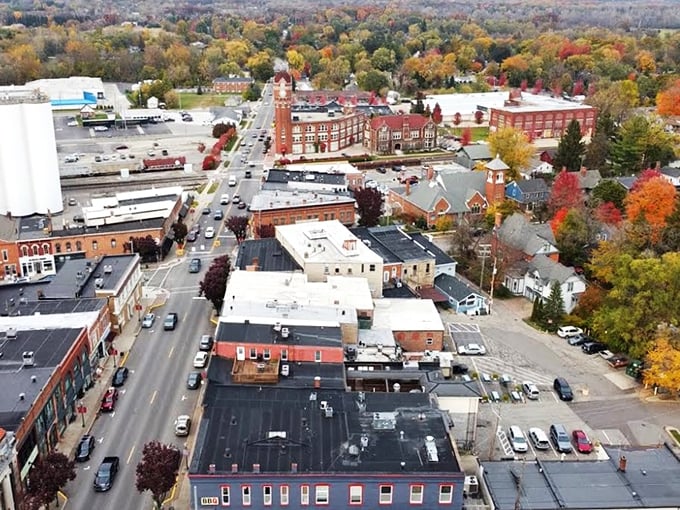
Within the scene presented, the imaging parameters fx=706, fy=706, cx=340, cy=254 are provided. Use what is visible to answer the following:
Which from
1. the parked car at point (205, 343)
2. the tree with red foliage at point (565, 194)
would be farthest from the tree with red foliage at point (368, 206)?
the parked car at point (205, 343)

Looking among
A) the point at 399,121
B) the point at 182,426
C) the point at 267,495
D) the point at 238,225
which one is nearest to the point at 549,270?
the point at 238,225

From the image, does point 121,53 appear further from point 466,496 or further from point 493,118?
point 466,496

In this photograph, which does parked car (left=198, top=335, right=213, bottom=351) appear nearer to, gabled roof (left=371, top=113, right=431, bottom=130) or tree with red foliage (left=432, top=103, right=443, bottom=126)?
gabled roof (left=371, top=113, right=431, bottom=130)

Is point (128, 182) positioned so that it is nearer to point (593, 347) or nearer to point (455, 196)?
point (455, 196)

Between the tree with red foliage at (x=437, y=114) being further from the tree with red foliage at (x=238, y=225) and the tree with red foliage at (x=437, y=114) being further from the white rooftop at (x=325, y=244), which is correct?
the white rooftop at (x=325, y=244)

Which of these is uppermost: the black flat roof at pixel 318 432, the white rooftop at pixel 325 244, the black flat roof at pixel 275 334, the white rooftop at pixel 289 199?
the white rooftop at pixel 325 244

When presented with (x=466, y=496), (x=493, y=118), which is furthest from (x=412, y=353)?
(x=493, y=118)

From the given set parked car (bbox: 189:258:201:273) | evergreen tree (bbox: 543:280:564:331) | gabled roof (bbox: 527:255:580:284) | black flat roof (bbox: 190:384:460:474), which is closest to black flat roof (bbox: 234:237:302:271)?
parked car (bbox: 189:258:201:273)
